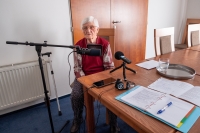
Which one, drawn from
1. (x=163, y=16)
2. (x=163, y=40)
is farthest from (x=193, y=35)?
(x=163, y=16)

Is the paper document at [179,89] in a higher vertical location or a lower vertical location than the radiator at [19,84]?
higher

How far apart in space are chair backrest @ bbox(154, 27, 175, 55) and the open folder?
113 centimetres

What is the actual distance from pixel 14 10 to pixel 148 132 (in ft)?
6.10

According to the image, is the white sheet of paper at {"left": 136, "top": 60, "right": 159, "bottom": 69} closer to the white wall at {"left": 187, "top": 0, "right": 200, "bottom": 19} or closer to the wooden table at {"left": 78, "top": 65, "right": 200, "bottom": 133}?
the wooden table at {"left": 78, "top": 65, "right": 200, "bottom": 133}

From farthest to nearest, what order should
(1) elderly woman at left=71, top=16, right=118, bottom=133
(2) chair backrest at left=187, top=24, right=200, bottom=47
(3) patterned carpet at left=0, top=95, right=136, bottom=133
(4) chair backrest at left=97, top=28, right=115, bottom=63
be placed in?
(2) chair backrest at left=187, top=24, right=200, bottom=47, (4) chair backrest at left=97, top=28, right=115, bottom=63, (3) patterned carpet at left=0, top=95, right=136, bottom=133, (1) elderly woman at left=71, top=16, right=118, bottom=133

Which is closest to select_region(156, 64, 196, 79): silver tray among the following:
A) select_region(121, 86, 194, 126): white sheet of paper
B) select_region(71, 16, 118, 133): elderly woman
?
select_region(121, 86, 194, 126): white sheet of paper

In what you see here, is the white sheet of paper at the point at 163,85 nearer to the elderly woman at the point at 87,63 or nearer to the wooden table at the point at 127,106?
the wooden table at the point at 127,106

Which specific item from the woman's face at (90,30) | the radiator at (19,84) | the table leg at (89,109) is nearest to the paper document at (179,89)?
the table leg at (89,109)

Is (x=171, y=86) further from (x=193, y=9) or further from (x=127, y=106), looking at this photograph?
(x=193, y=9)

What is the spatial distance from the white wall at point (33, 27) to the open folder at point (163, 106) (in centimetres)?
145

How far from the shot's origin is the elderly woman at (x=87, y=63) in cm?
154

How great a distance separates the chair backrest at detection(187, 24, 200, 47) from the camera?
7.80 ft

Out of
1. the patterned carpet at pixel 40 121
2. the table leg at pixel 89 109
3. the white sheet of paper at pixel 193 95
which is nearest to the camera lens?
the white sheet of paper at pixel 193 95

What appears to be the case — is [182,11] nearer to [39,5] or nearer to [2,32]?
[39,5]
